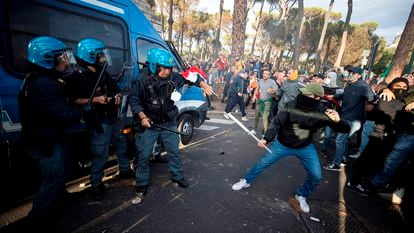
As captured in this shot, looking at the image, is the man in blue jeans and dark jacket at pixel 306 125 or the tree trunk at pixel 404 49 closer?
the man in blue jeans and dark jacket at pixel 306 125

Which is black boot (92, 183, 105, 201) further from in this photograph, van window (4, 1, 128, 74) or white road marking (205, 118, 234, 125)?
white road marking (205, 118, 234, 125)

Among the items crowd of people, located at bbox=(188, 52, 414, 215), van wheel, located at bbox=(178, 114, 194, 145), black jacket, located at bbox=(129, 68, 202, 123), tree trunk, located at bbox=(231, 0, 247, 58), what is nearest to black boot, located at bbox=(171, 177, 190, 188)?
crowd of people, located at bbox=(188, 52, 414, 215)

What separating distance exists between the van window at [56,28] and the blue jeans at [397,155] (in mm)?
4740

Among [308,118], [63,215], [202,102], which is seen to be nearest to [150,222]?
[63,215]

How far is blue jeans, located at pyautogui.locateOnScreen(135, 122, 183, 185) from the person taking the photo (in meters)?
3.04

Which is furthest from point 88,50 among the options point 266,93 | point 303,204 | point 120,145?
point 266,93

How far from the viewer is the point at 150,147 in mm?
3049

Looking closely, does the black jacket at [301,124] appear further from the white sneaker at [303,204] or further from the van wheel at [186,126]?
the van wheel at [186,126]

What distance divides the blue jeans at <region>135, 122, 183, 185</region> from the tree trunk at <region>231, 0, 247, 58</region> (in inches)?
375

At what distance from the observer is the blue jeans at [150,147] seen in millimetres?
3039

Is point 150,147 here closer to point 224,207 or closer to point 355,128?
point 224,207

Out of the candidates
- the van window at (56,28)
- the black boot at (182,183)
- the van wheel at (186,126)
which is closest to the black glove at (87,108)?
the van window at (56,28)

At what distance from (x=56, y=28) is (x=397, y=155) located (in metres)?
5.34

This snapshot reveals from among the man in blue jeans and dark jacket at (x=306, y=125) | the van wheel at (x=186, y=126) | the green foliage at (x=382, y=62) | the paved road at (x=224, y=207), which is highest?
the green foliage at (x=382, y=62)
